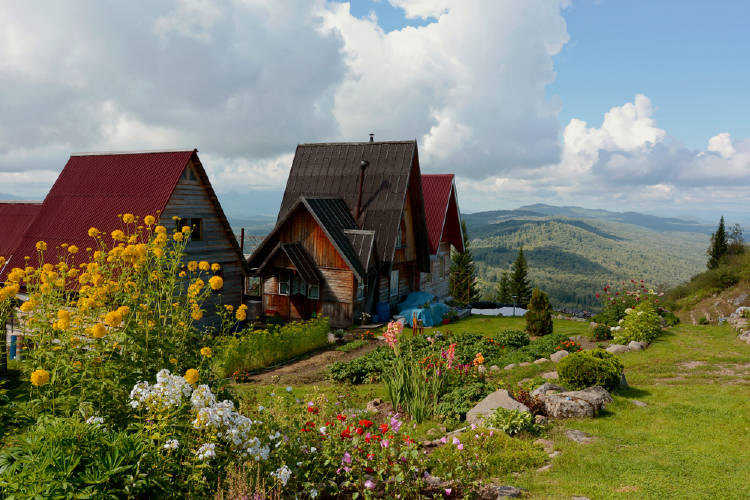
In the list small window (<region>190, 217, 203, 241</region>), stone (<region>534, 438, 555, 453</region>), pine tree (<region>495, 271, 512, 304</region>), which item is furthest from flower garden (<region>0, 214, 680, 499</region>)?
pine tree (<region>495, 271, 512, 304</region>)

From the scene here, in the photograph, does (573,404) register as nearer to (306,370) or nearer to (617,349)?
(617,349)

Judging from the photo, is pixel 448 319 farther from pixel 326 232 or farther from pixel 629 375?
pixel 629 375

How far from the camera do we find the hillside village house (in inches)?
718

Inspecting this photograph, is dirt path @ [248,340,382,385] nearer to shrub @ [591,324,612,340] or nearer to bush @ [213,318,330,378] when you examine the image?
bush @ [213,318,330,378]

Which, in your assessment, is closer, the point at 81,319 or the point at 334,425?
the point at 81,319

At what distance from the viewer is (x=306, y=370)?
15641mm

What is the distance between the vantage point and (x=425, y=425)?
9461 mm

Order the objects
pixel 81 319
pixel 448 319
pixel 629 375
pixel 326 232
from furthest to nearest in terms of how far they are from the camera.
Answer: pixel 448 319 → pixel 326 232 → pixel 629 375 → pixel 81 319

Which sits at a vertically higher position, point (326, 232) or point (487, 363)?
point (326, 232)

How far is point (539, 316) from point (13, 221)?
24.5 m

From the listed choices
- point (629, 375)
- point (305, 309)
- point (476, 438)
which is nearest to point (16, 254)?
point (305, 309)

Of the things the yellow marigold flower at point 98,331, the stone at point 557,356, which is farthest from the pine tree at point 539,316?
the yellow marigold flower at point 98,331

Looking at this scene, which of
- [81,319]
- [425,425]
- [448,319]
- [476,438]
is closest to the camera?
[81,319]

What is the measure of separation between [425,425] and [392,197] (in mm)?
17722
